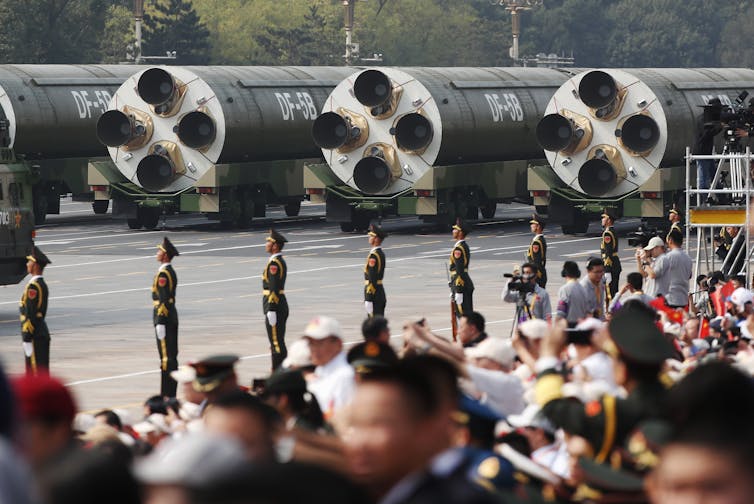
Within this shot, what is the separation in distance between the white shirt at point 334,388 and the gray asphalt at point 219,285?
9253 mm

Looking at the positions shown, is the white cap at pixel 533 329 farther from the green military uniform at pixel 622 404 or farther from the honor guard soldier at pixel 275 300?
the honor guard soldier at pixel 275 300

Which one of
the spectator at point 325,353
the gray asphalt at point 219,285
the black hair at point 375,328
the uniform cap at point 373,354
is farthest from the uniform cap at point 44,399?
the gray asphalt at point 219,285

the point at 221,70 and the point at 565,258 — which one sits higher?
the point at 221,70

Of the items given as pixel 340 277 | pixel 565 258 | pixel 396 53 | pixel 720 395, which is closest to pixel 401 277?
pixel 340 277

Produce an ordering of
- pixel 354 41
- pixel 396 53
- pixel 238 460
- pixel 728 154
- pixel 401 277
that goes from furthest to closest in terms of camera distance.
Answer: pixel 396 53
pixel 354 41
pixel 401 277
pixel 728 154
pixel 238 460

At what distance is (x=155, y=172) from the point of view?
44938mm

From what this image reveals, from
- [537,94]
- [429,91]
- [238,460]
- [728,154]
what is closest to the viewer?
[238,460]

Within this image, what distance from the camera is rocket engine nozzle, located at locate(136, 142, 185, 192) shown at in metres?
44.8

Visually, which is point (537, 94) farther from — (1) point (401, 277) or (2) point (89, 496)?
(2) point (89, 496)

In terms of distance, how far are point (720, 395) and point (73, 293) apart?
27.7 m

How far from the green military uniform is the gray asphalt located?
476 inches

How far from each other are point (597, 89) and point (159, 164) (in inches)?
417

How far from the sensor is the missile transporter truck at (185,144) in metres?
44.7

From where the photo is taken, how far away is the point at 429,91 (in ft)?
145
